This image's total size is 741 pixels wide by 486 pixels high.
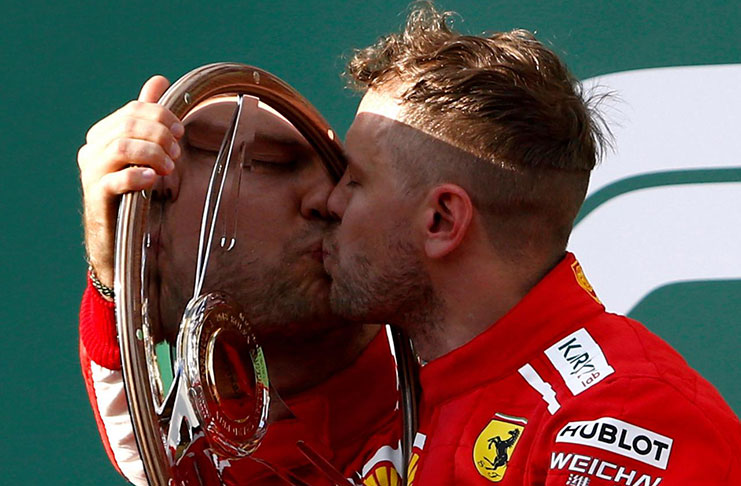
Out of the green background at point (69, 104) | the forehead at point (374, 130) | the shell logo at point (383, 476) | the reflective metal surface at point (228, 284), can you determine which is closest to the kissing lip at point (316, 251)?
the reflective metal surface at point (228, 284)

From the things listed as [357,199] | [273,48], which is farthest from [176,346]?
[273,48]

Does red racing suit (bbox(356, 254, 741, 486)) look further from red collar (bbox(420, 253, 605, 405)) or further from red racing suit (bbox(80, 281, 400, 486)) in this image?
red racing suit (bbox(80, 281, 400, 486))

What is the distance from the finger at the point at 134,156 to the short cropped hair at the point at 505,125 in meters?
0.28

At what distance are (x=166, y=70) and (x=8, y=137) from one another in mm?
288

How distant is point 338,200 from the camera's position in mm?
1153

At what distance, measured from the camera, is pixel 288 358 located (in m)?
1.26

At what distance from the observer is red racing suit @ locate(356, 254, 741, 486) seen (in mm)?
872

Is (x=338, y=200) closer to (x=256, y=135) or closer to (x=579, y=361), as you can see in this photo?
(x=256, y=135)

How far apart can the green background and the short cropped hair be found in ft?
1.75

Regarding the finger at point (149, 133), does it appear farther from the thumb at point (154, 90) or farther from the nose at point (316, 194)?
the nose at point (316, 194)

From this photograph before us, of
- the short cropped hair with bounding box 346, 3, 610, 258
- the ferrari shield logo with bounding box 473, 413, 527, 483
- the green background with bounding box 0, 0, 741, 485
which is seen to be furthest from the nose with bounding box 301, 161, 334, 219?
the green background with bounding box 0, 0, 741, 485

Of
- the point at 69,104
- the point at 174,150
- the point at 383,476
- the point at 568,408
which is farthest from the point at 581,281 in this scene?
the point at 69,104

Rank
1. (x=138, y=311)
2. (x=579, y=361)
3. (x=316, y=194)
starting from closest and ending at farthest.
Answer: (x=138, y=311)
(x=579, y=361)
(x=316, y=194)

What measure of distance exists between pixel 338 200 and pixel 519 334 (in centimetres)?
25
